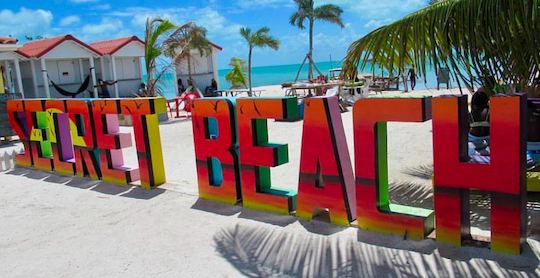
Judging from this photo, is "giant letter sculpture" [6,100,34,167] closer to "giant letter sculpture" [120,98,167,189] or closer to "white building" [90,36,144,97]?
"giant letter sculpture" [120,98,167,189]

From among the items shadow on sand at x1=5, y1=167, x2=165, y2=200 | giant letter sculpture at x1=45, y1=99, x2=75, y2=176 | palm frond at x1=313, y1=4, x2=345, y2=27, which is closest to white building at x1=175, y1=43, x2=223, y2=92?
palm frond at x1=313, y1=4, x2=345, y2=27

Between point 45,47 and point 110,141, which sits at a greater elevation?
point 45,47

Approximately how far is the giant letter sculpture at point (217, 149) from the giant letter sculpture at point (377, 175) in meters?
1.57

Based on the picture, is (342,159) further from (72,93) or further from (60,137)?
(72,93)

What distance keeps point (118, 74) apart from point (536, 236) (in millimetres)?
24042

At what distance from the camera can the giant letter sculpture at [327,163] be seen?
462 cm

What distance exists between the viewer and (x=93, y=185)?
7.19 metres

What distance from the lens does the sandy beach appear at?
384 cm

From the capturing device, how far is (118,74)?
25.5 meters

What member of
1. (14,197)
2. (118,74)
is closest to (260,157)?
(14,197)

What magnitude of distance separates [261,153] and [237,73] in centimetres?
2497

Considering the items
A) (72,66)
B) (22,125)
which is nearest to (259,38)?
(72,66)

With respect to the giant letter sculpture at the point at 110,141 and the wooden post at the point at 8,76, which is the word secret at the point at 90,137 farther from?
the wooden post at the point at 8,76

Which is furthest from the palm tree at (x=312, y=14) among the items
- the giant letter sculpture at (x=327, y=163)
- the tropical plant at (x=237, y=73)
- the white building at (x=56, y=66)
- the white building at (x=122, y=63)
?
the giant letter sculpture at (x=327, y=163)
